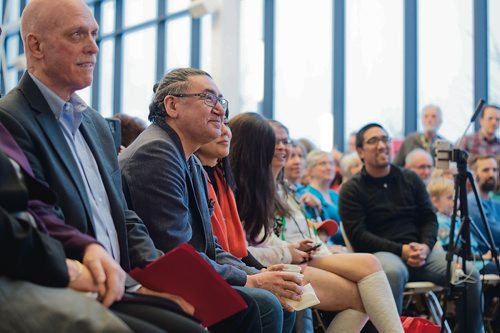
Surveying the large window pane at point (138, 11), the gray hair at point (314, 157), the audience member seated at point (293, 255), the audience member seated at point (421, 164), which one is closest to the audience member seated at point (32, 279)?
the audience member seated at point (293, 255)

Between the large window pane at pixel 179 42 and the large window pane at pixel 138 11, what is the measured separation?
0.44 meters

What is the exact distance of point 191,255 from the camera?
1.64 metres

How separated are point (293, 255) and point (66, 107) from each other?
1517 mm

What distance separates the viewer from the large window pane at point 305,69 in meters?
7.89

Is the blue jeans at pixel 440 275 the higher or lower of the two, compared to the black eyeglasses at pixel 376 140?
lower

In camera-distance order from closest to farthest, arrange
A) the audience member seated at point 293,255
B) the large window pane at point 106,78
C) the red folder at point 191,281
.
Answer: the red folder at point 191,281 < the audience member seated at point 293,255 < the large window pane at point 106,78

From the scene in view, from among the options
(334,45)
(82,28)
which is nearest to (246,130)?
(82,28)

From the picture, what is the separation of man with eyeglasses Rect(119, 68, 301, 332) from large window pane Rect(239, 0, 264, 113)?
5.75 meters

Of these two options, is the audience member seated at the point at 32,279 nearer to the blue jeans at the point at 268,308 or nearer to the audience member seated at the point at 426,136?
the blue jeans at the point at 268,308

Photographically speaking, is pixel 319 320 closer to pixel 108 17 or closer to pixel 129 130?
pixel 129 130

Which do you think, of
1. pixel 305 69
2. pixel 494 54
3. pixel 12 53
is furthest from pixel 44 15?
pixel 12 53

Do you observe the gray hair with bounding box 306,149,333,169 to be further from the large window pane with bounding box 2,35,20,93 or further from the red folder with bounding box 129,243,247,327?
the large window pane with bounding box 2,35,20,93

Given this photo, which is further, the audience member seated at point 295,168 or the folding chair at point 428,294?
the audience member seated at point 295,168

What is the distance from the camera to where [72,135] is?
1.87 metres
